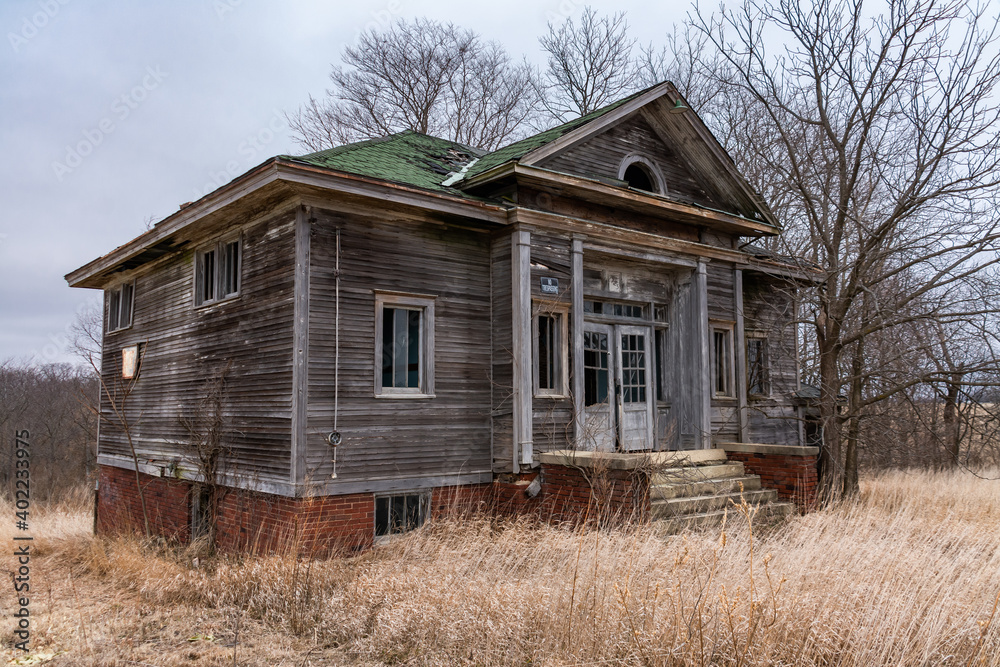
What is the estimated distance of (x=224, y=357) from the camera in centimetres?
1104

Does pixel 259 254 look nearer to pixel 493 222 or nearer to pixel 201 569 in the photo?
pixel 493 222

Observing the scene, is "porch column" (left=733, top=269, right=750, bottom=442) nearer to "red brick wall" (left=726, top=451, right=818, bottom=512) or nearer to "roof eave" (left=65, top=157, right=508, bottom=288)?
"red brick wall" (left=726, top=451, right=818, bottom=512)

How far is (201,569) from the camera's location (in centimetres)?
895

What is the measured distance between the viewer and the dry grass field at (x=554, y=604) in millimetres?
4961

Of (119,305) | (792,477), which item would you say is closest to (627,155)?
(792,477)

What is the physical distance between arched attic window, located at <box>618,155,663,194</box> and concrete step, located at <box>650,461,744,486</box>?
4675 mm

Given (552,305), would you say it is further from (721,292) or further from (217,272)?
(217,272)

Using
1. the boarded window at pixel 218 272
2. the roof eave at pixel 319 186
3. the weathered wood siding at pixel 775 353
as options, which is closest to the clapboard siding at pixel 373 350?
the roof eave at pixel 319 186

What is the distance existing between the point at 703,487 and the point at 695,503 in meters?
0.84

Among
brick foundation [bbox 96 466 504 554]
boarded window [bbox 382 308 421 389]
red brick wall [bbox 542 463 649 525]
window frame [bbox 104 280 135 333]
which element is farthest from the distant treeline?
red brick wall [bbox 542 463 649 525]

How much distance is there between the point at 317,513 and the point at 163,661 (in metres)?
3.32

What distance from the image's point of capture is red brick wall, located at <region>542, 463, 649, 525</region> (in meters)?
9.08

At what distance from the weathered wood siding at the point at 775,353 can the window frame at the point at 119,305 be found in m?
11.9

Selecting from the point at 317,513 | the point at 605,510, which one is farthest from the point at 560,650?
the point at 317,513
